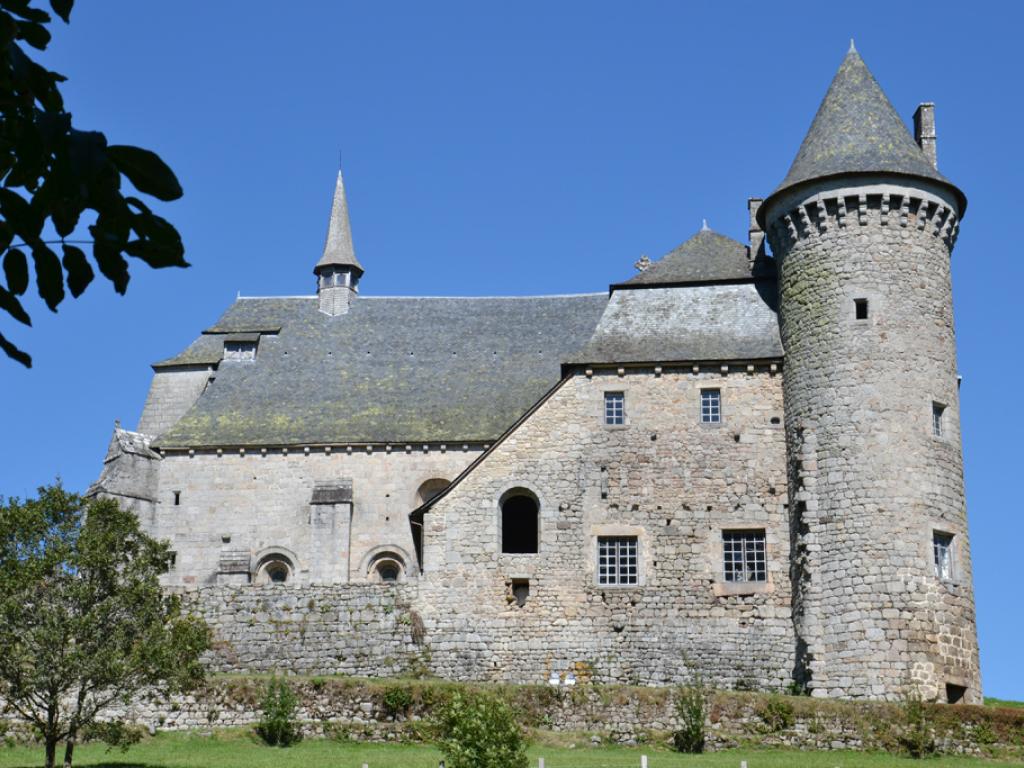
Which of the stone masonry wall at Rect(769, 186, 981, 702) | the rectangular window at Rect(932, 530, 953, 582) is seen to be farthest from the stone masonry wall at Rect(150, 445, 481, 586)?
the rectangular window at Rect(932, 530, 953, 582)

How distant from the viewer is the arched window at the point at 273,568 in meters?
44.3

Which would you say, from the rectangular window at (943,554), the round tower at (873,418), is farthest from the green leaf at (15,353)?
the rectangular window at (943,554)

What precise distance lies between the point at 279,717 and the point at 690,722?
29.2ft

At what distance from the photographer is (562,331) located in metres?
48.5

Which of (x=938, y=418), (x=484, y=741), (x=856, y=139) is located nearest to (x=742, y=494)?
(x=938, y=418)

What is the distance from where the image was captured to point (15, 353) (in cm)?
505

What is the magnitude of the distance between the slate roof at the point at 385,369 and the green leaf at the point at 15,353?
39.1 m

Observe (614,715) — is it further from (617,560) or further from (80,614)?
(80,614)

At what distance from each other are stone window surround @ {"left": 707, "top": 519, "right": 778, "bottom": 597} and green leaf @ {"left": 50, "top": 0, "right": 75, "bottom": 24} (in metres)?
31.8

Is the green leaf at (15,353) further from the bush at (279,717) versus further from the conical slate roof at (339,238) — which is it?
the conical slate roof at (339,238)

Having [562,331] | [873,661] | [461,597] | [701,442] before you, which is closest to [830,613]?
[873,661]

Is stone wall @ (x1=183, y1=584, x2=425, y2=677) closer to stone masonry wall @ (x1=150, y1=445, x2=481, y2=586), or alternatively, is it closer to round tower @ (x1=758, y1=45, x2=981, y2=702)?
stone masonry wall @ (x1=150, y1=445, x2=481, y2=586)

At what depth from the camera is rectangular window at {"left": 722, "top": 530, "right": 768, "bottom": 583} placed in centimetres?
3575

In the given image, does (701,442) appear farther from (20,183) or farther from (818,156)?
(20,183)
